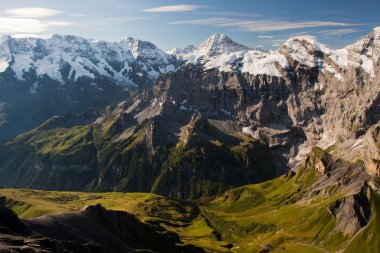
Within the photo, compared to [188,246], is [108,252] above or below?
above

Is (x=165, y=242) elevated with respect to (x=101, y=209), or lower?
lower

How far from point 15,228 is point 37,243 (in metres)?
27.2

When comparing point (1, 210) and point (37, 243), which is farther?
point (1, 210)

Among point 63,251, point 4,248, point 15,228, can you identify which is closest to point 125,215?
point 15,228

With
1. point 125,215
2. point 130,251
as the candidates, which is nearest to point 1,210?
point 130,251

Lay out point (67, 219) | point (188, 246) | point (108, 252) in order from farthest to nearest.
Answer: point (188, 246)
point (67, 219)
point (108, 252)

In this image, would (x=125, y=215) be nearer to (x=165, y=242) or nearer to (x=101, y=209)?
(x=101, y=209)

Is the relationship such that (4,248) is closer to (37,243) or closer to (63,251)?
(37,243)

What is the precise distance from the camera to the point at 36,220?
12888 cm

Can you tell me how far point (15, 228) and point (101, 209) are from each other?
54.0 meters

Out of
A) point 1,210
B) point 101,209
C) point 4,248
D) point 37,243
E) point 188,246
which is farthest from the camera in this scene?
point 188,246

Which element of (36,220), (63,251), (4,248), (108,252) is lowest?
(108,252)

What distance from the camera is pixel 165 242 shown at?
184 m

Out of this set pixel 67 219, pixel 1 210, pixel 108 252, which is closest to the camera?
pixel 1 210
